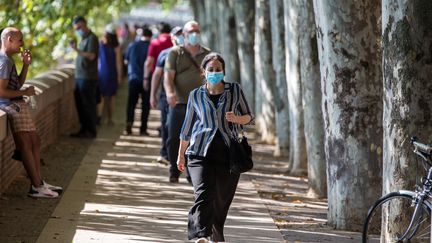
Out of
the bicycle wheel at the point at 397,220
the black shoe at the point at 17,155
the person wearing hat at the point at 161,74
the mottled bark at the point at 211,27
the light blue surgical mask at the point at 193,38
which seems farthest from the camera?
the mottled bark at the point at 211,27

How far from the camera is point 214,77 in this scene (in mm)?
10258

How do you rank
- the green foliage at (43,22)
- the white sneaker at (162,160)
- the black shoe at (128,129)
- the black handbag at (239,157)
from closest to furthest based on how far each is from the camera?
1. the black handbag at (239,157)
2. the white sneaker at (162,160)
3. the green foliage at (43,22)
4. the black shoe at (128,129)

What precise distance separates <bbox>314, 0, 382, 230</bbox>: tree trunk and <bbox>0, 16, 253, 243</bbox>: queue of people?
1.41 meters

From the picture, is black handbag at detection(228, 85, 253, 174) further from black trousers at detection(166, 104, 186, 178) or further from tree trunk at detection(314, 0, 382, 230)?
black trousers at detection(166, 104, 186, 178)

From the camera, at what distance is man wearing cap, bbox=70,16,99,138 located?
20125 millimetres

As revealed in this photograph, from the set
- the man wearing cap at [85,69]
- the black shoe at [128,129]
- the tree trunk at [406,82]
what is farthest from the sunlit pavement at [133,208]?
the black shoe at [128,129]

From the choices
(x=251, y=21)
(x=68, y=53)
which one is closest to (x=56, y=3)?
(x=251, y=21)

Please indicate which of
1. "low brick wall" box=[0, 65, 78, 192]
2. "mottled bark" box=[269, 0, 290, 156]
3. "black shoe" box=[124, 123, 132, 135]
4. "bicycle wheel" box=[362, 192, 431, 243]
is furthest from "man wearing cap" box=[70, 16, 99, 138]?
"bicycle wheel" box=[362, 192, 431, 243]

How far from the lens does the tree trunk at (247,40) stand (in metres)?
26.3

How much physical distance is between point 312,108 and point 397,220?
547 cm

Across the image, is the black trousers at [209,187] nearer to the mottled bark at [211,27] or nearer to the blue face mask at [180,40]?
the blue face mask at [180,40]

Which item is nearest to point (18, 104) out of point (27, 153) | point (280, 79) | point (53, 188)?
point (27, 153)

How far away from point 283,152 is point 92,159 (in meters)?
3.89

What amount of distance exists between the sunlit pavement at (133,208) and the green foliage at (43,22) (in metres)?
2.98
